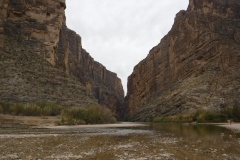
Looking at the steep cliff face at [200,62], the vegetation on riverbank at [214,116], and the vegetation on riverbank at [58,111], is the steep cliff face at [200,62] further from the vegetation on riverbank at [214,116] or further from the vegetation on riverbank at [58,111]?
Answer: the vegetation on riverbank at [58,111]

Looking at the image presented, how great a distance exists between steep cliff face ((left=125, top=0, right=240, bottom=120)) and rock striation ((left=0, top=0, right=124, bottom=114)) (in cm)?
2453

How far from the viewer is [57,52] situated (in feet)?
248

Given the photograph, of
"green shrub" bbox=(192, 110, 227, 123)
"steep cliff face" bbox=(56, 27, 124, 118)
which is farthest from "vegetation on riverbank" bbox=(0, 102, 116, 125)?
"steep cliff face" bbox=(56, 27, 124, 118)

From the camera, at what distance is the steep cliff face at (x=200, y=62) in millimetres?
69750

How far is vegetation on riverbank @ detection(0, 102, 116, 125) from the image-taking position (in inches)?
1799

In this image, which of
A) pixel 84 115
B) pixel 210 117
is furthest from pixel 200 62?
pixel 84 115

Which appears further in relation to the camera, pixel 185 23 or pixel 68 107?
pixel 185 23

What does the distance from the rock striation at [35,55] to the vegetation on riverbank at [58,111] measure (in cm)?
317

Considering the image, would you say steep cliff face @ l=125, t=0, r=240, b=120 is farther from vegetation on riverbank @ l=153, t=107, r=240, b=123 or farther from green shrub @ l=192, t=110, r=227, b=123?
green shrub @ l=192, t=110, r=227, b=123

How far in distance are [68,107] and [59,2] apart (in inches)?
1282

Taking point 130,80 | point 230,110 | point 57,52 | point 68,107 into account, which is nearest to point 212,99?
point 230,110

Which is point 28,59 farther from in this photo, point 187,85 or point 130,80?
point 130,80

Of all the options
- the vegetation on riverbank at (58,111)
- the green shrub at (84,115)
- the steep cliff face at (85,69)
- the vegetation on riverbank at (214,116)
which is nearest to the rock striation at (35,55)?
the vegetation on riverbank at (58,111)

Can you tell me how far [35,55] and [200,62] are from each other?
4353 centimetres
